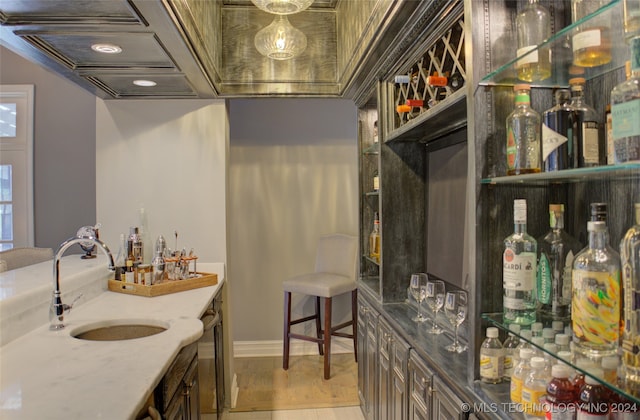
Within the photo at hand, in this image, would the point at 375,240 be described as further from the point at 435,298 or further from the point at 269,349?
the point at 269,349

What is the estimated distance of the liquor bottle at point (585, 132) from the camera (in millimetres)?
1014

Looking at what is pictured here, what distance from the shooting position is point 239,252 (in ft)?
13.8

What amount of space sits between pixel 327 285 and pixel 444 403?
2113 millimetres

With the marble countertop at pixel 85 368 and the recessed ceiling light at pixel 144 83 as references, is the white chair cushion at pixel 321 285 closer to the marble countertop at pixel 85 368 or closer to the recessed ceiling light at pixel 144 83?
the marble countertop at pixel 85 368

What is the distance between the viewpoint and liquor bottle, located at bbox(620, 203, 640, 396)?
32.9 inches

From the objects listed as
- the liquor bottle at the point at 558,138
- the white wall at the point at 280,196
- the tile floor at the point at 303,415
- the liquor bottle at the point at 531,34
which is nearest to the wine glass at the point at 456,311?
the liquor bottle at the point at 558,138

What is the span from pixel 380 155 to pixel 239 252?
219cm

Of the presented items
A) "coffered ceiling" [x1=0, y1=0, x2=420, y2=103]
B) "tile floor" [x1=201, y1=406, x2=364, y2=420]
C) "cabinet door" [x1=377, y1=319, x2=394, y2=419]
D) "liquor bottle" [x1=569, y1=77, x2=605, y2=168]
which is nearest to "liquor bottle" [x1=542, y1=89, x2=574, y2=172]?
"liquor bottle" [x1=569, y1=77, x2=605, y2=168]

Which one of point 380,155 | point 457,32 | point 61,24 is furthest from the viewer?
point 380,155

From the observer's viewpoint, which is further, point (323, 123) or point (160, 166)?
point (323, 123)

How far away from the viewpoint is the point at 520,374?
115cm

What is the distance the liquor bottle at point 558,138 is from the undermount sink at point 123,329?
62.4 inches

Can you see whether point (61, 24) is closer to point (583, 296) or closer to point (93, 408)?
point (93, 408)

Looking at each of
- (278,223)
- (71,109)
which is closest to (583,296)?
(278,223)
